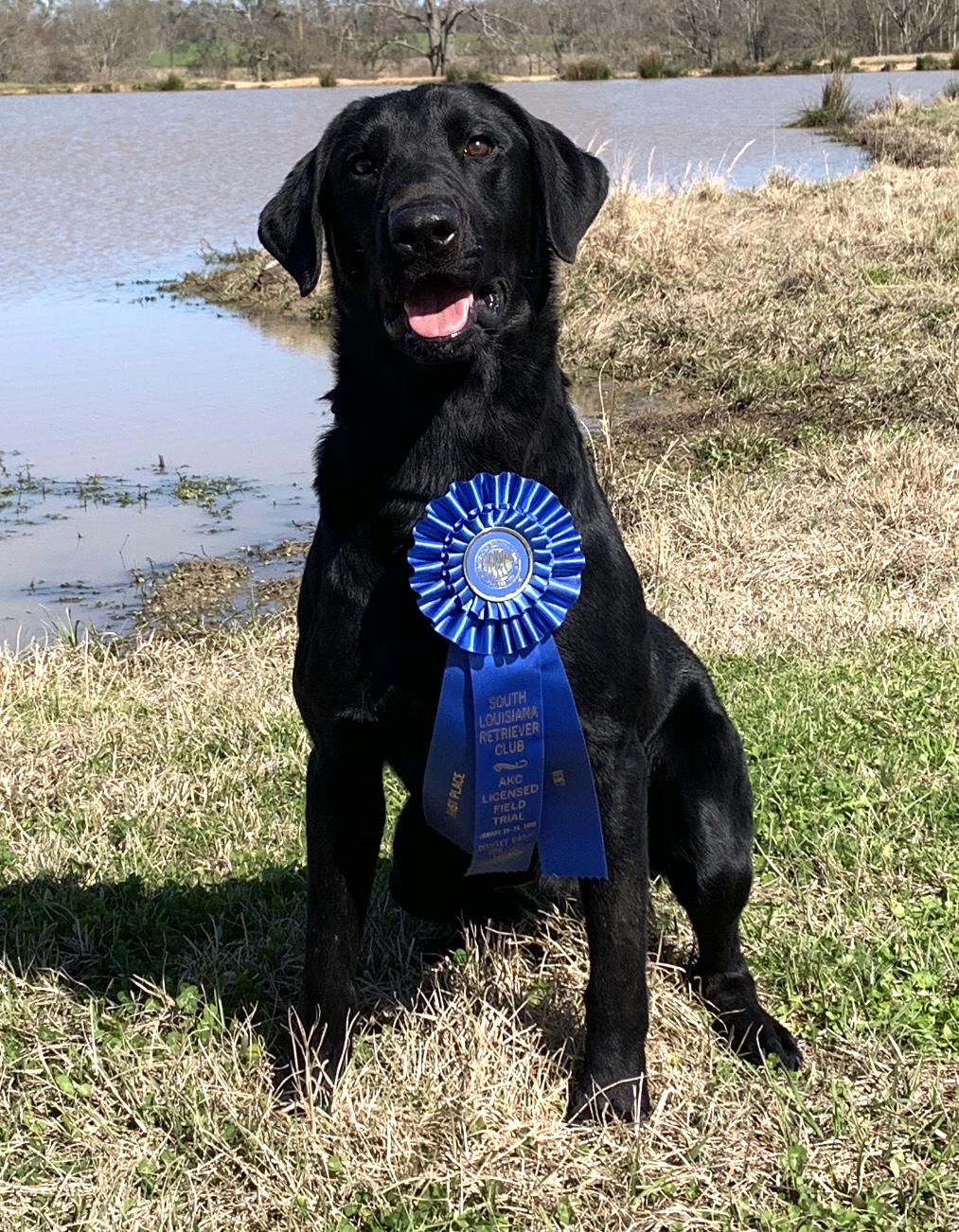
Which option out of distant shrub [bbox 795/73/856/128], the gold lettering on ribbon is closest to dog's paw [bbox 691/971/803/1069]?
the gold lettering on ribbon

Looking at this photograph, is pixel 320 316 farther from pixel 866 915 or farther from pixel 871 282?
pixel 866 915

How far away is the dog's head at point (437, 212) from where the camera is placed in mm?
2529

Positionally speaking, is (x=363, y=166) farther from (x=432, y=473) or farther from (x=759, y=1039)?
(x=759, y=1039)

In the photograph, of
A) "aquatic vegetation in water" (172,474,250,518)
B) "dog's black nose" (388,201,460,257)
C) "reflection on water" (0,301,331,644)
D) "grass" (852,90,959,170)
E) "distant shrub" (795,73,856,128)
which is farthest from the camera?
"distant shrub" (795,73,856,128)

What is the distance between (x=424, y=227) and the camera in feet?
8.01

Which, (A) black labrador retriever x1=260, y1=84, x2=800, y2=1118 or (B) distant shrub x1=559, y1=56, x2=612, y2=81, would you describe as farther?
(B) distant shrub x1=559, y1=56, x2=612, y2=81

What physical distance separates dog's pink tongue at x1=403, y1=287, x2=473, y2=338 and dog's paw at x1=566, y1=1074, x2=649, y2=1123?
4.63 ft

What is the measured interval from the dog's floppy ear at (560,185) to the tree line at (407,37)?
155ft

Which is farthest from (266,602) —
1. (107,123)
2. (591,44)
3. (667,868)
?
(591,44)

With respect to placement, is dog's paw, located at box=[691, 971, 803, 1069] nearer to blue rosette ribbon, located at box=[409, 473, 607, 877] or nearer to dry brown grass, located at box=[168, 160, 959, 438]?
blue rosette ribbon, located at box=[409, 473, 607, 877]

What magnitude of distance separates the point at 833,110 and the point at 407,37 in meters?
28.6

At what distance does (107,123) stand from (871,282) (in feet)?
84.3

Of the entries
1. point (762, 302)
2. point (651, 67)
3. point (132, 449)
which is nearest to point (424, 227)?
point (132, 449)

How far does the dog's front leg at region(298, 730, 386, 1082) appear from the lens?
2645mm
